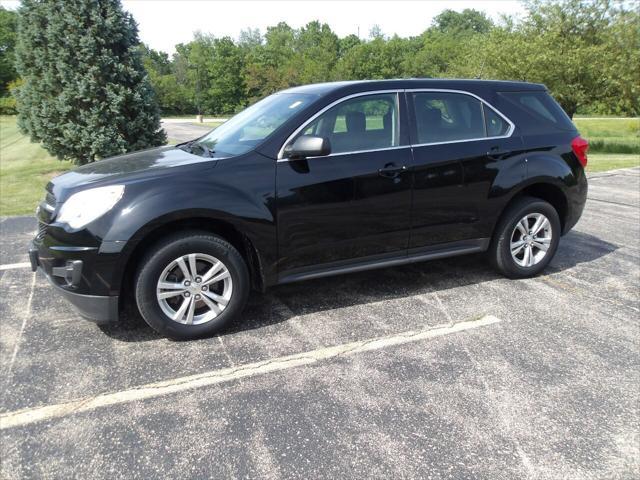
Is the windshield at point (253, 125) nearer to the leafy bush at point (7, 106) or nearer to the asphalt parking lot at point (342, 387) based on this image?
the asphalt parking lot at point (342, 387)

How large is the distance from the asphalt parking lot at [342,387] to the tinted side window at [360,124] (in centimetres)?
137

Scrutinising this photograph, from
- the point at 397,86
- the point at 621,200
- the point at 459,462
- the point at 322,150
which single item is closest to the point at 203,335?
the point at 322,150

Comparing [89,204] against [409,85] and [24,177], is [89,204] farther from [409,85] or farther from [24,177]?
[24,177]

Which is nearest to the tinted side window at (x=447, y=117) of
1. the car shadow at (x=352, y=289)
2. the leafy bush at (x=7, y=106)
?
the car shadow at (x=352, y=289)

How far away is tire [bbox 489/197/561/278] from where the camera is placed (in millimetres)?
4500

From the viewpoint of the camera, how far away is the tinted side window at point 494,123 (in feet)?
14.2

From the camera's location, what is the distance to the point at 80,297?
3193 millimetres

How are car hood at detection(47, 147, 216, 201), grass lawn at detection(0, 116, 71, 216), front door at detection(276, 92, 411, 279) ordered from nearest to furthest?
car hood at detection(47, 147, 216, 201)
front door at detection(276, 92, 411, 279)
grass lawn at detection(0, 116, 71, 216)

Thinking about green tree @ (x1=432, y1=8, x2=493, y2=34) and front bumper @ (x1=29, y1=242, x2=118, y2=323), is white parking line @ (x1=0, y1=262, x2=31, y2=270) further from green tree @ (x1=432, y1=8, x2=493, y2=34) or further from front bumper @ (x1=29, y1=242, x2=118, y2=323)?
green tree @ (x1=432, y1=8, x2=493, y2=34)

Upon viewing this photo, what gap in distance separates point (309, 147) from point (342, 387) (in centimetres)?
167

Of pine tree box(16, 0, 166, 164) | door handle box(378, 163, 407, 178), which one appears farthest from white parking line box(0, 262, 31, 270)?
pine tree box(16, 0, 166, 164)

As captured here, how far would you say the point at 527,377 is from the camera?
3.02 metres

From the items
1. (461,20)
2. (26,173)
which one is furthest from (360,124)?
(461,20)

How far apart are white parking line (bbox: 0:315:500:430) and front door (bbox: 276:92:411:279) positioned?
0.73 metres
